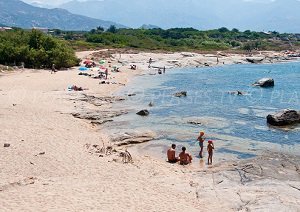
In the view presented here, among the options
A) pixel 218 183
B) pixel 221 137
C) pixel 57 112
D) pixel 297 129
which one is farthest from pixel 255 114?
pixel 218 183

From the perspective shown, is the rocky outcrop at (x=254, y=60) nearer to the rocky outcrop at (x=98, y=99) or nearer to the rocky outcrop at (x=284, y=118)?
the rocky outcrop at (x=98, y=99)

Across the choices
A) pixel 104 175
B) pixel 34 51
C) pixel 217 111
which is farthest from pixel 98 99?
pixel 34 51

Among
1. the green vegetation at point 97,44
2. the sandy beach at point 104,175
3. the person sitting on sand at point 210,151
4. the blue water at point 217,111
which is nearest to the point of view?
the sandy beach at point 104,175

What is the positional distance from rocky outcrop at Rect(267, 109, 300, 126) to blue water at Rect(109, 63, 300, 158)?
753mm

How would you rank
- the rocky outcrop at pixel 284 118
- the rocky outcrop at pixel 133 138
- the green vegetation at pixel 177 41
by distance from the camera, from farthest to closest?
1. the green vegetation at pixel 177 41
2. the rocky outcrop at pixel 284 118
3. the rocky outcrop at pixel 133 138

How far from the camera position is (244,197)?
1673 centimetres

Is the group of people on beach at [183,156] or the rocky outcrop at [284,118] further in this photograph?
the rocky outcrop at [284,118]

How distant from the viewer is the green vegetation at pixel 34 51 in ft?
197

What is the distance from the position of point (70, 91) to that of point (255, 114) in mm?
18467

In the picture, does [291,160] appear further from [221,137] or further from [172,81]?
[172,81]

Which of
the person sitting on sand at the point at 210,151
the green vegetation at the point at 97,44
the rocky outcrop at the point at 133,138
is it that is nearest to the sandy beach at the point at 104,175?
the rocky outcrop at the point at 133,138

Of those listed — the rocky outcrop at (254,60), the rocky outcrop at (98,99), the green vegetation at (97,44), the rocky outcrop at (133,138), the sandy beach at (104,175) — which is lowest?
the rocky outcrop at (133,138)

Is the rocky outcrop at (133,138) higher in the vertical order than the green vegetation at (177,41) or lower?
lower

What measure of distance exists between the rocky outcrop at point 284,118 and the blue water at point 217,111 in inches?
29.6
